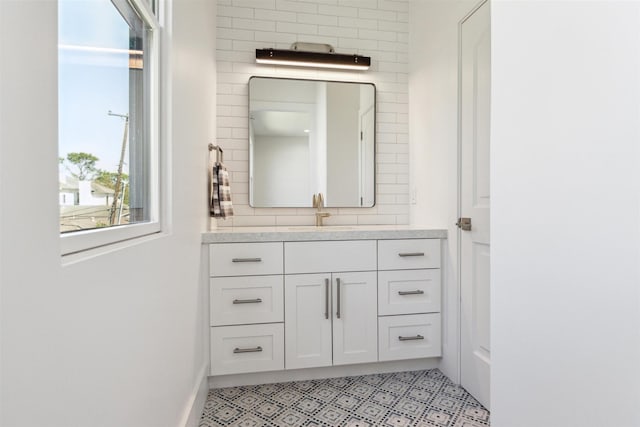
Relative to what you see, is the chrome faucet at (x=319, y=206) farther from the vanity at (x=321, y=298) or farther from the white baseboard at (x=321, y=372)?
the white baseboard at (x=321, y=372)

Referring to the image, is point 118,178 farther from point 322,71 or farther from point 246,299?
point 322,71

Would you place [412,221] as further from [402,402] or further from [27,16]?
[27,16]

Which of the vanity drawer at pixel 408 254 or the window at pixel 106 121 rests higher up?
the window at pixel 106 121

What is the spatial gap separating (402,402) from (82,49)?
2.04m

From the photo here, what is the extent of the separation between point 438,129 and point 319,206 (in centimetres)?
99

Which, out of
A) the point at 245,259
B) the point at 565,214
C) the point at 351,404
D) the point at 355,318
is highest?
the point at 565,214

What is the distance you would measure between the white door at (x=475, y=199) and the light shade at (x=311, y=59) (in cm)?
84

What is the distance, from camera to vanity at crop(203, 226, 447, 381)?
2.06 meters

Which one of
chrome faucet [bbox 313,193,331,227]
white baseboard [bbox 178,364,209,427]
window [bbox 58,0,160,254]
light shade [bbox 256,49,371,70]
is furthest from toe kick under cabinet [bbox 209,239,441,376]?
light shade [bbox 256,49,371,70]

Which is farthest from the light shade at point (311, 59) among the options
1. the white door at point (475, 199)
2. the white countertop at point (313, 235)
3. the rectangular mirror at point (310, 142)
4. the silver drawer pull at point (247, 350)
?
the silver drawer pull at point (247, 350)

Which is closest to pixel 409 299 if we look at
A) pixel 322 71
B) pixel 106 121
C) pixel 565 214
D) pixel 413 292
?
pixel 413 292

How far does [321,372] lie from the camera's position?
2.21 metres

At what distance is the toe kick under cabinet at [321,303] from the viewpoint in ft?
6.78

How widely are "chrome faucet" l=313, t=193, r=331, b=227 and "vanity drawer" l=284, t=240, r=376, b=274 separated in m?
0.51
